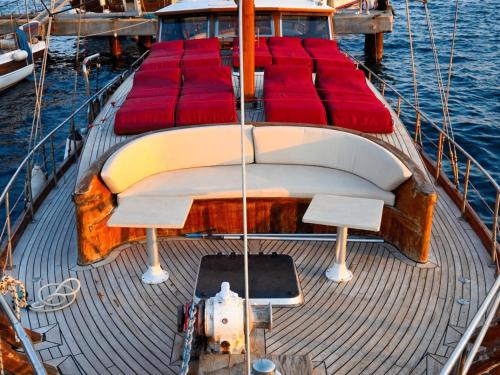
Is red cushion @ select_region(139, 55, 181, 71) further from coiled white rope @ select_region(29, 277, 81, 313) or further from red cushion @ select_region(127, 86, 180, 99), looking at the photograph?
coiled white rope @ select_region(29, 277, 81, 313)

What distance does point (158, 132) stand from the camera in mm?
6961

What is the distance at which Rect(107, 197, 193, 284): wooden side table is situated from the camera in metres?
5.52

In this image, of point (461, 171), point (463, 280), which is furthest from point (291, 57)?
point (461, 171)

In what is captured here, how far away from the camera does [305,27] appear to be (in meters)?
11.6

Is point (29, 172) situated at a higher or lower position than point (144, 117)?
lower

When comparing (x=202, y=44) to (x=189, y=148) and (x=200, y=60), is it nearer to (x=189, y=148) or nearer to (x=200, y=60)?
(x=200, y=60)

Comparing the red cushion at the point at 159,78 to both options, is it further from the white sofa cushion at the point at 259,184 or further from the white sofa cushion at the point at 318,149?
the white sofa cushion at the point at 318,149

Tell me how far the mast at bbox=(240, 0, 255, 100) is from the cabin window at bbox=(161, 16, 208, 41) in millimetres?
3582

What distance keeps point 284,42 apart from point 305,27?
3.76 ft

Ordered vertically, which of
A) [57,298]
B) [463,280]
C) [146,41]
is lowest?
[146,41]

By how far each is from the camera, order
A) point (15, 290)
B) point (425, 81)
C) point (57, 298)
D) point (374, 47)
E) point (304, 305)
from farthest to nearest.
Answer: point (374, 47) < point (425, 81) < point (57, 298) < point (304, 305) < point (15, 290)

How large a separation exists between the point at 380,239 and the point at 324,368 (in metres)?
2.33

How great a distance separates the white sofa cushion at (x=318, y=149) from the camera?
262 inches

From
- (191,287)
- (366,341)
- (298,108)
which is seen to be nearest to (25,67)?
(298,108)
